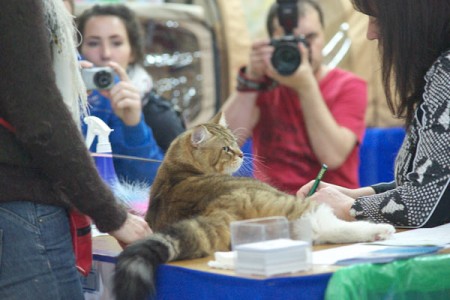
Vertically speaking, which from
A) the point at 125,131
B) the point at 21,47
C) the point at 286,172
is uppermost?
the point at 21,47

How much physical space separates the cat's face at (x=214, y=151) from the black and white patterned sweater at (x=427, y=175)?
257 mm

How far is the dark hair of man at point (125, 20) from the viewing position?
2744 mm

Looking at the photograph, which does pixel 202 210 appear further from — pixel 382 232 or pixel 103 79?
pixel 103 79

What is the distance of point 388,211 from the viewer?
154 cm

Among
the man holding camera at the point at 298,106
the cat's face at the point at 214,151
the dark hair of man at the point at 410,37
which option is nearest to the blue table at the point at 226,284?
the cat's face at the point at 214,151

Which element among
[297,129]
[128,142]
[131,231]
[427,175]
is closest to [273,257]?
[131,231]

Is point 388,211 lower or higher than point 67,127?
lower

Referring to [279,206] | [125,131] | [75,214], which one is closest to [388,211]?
[279,206]

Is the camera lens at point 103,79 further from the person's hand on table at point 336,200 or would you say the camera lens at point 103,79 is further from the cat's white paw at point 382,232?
the cat's white paw at point 382,232

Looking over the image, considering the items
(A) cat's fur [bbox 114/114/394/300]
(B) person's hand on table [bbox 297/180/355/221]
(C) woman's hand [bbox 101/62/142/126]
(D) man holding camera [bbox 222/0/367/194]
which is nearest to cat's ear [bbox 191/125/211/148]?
(A) cat's fur [bbox 114/114/394/300]

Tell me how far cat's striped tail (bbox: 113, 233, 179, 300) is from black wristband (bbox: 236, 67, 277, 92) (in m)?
1.47

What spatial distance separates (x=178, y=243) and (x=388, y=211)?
1.41 ft

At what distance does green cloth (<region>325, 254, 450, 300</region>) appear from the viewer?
1215 millimetres

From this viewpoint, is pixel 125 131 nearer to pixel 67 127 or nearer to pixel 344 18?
pixel 67 127
